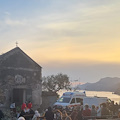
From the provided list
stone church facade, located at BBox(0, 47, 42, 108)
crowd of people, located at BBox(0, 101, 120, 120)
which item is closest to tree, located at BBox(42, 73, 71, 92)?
stone church facade, located at BBox(0, 47, 42, 108)

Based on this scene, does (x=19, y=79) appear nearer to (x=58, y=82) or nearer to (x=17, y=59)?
(x=17, y=59)

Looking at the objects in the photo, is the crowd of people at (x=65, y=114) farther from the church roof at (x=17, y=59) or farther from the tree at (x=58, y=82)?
the tree at (x=58, y=82)

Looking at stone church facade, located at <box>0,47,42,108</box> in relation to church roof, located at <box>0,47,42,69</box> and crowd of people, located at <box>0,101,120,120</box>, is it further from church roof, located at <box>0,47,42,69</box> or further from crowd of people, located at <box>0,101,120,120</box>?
crowd of people, located at <box>0,101,120,120</box>

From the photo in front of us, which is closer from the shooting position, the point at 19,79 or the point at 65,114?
the point at 65,114

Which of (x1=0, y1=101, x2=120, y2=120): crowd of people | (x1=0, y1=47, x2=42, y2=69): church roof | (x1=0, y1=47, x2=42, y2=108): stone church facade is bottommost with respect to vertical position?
(x1=0, y1=101, x2=120, y2=120): crowd of people

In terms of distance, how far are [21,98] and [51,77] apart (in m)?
19.5

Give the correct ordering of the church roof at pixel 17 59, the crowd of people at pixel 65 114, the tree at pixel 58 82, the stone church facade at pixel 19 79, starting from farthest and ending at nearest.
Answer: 1. the tree at pixel 58 82
2. the church roof at pixel 17 59
3. the stone church facade at pixel 19 79
4. the crowd of people at pixel 65 114

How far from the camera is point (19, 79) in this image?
27922 millimetres

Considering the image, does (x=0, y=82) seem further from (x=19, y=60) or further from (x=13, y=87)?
(x=19, y=60)

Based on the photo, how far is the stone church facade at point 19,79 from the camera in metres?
26.9

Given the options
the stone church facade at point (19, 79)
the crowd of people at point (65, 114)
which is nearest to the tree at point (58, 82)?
the stone church facade at point (19, 79)

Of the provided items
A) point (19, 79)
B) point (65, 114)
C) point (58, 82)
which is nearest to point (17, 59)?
point (19, 79)

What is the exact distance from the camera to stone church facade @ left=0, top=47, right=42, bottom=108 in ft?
88.3

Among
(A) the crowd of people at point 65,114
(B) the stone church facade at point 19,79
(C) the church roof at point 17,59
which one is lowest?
(A) the crowd of people at point 65,114
